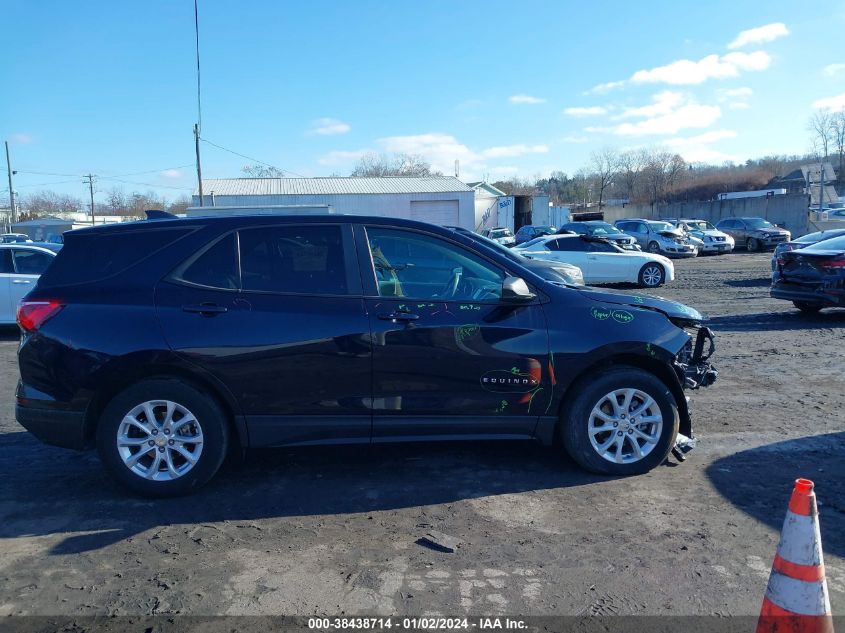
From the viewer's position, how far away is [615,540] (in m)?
3.81

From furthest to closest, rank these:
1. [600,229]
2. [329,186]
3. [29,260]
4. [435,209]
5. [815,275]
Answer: [329,186]
[435,209]
[600,229]
[29,260]
[815,275]

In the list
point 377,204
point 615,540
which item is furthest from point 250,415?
point 377,204

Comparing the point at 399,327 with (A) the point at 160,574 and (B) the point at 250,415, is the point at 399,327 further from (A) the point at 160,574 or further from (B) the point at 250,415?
(A) the point at 160,574

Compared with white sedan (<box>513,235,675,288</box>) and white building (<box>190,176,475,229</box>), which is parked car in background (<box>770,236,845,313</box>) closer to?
white sedan (<box>513,235,675,288</box>)

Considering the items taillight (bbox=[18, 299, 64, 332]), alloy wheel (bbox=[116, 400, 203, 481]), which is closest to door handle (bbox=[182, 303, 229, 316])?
alloy wheel (bbox=[116, 400, 203, 481])

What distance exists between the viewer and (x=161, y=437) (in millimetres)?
4371

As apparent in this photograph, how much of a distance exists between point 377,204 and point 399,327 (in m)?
41.6

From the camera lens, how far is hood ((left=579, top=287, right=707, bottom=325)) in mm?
4773

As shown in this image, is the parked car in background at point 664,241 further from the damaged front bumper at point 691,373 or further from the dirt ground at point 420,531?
the damaged front bumper at point 691,373

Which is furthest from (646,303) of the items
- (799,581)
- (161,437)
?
(161,437)

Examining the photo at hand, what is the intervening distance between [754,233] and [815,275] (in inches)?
1008

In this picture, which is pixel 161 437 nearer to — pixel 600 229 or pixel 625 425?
pixel 625 425

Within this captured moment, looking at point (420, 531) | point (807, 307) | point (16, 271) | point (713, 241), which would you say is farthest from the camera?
point (713, 241)

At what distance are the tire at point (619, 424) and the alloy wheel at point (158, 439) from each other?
2.56 m
